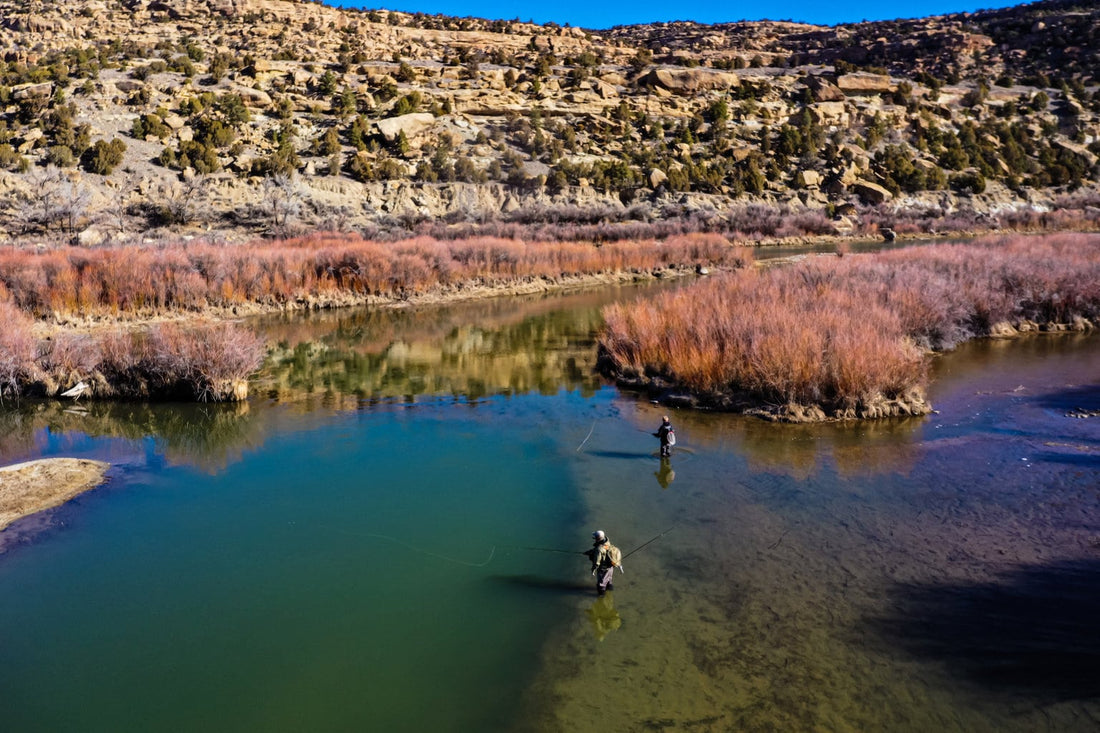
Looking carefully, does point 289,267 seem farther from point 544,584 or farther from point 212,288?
point 544,584

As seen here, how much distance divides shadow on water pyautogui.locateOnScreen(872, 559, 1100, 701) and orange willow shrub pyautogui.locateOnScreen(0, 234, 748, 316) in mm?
17920

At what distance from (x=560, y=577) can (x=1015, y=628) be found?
10.5ft

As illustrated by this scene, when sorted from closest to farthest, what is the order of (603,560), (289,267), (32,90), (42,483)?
1. (603,560)
2. (42,483)
3. (289,267)
4. (32,90)

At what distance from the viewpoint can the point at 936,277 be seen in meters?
16.2

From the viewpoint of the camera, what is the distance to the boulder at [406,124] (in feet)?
144

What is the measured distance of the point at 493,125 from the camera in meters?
49.5

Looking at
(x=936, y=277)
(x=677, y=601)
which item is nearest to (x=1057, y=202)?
(x=936, y=277)

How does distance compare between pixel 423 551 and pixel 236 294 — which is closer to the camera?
pixel 423 551

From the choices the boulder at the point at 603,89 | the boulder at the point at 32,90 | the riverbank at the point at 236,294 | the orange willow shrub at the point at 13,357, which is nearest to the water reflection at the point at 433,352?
the riverbank at the point at 236,294

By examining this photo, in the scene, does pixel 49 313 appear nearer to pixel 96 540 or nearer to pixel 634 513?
pixel 96 540

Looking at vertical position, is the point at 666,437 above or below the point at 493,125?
below

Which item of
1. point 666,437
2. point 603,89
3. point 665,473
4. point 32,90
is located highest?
point 603,89

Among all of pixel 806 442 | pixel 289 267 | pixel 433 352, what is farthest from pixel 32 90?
pixel 806 442

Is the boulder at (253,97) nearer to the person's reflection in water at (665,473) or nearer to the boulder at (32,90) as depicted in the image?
the boulder at (32,90)
